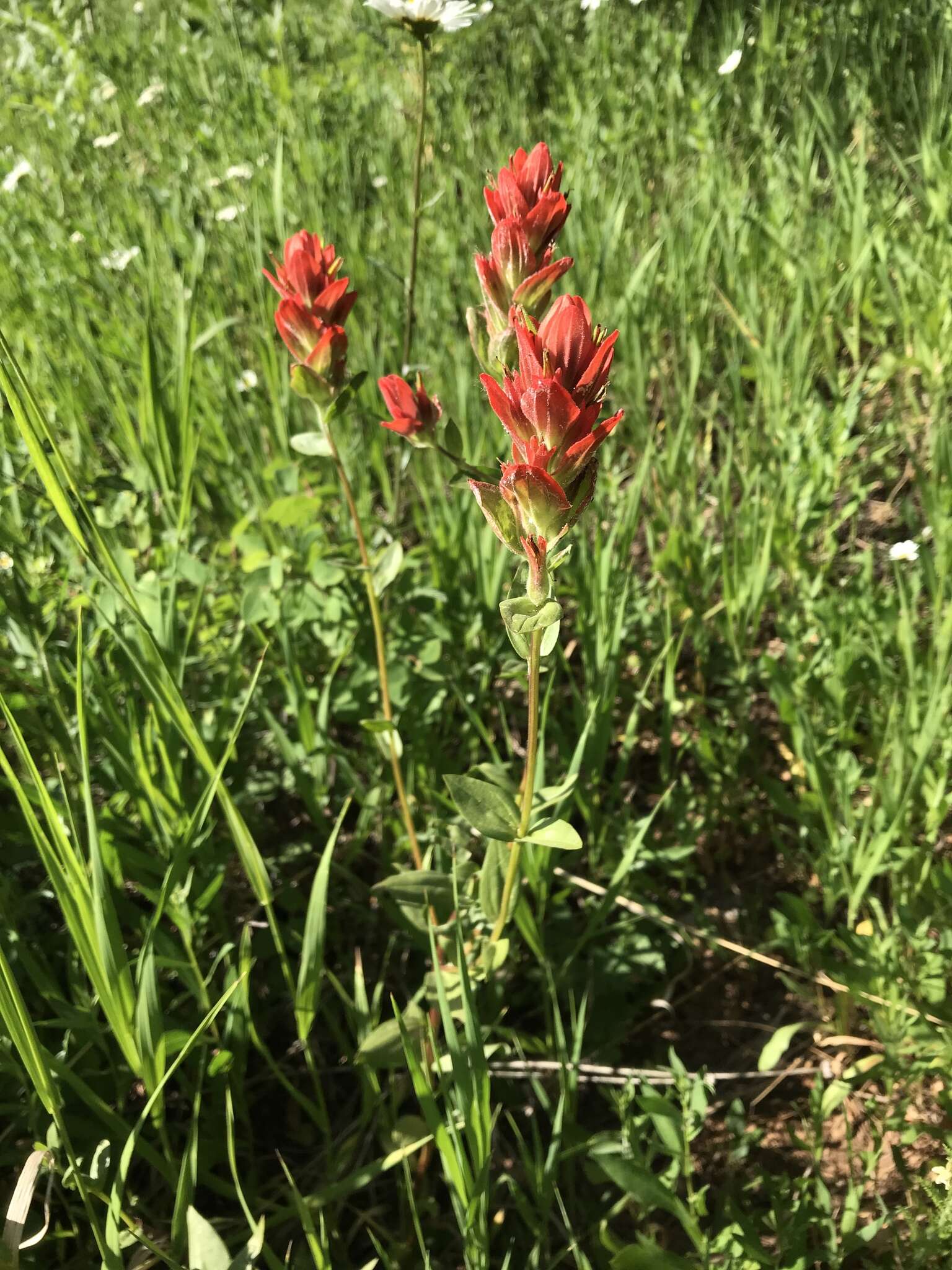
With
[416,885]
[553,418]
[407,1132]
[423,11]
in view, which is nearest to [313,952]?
[416,885]

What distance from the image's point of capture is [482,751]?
1520 mm

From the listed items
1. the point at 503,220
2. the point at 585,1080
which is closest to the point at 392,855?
the point at 585,1080

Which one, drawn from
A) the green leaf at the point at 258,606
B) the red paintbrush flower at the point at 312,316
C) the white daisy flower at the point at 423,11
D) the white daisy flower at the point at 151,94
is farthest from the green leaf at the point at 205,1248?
the white daisy flower at the point at 151,94

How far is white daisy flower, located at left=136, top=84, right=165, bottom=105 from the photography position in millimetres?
3078

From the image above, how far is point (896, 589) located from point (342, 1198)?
4.35 ft

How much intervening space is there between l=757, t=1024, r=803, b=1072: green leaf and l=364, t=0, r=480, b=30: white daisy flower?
1.62m

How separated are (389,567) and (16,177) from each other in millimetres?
2474

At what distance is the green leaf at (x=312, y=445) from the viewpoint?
1131mm

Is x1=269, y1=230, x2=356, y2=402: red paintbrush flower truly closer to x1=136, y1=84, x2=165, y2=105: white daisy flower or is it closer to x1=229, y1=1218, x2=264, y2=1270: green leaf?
x1=229, y1=1218, x2=264, y2=1270: green leaf

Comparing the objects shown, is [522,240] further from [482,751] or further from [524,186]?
A: [482,751]

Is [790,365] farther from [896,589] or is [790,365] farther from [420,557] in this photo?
[420,557]

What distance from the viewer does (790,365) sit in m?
1.90

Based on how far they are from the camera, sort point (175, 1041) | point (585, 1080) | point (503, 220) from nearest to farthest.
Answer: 1. point (503, 220)
2. point (175, 1041)
3. point (585, 1080)

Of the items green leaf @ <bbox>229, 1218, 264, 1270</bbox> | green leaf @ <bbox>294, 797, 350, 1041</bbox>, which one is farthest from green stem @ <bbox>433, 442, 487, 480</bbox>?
green leaf @ <bbox>229, 1218, 264, 1270</bbox>
